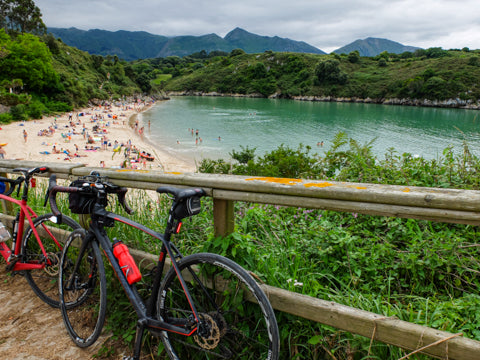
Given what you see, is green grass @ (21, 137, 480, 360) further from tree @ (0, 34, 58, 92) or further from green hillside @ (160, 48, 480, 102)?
green hillside @ (160, 48, 480, 102)

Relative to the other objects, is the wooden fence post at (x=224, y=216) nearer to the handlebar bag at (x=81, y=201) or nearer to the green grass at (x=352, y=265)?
the green grass at (x=352, y=265)

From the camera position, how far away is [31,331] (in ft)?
8.26

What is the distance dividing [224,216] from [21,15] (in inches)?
3449

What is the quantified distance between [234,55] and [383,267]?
538ft

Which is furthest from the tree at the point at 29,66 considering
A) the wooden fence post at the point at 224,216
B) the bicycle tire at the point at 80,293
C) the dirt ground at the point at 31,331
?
the wooden fence post at the point at 224,216

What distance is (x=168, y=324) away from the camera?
6.16ft

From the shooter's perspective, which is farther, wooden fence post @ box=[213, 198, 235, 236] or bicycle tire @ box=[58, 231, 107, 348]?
bicycle tire @ box=[58, 231, 107, 348]

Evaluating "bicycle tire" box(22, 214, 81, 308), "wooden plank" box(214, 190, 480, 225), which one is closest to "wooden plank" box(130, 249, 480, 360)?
"wooden plank" box(214, 190, 480, 225)

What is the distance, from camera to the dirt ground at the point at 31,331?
2.27m

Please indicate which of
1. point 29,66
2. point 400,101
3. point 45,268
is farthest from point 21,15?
point 400,101

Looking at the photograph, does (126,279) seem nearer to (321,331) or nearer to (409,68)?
(321,331)

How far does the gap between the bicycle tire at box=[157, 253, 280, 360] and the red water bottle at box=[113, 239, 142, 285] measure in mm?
207

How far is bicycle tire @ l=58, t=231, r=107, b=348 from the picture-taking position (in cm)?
234

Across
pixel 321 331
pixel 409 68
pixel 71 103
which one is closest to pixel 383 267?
pixel 321 331
